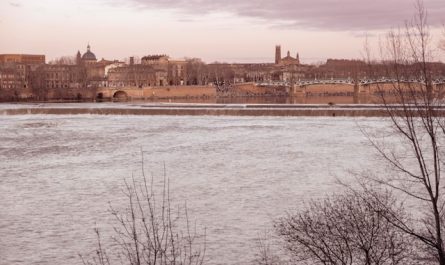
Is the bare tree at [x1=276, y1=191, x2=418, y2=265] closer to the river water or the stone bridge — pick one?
the river water

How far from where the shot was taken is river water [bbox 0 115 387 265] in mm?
10023

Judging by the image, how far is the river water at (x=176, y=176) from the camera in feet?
32.9

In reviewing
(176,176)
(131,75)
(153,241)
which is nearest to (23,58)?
(131,75)

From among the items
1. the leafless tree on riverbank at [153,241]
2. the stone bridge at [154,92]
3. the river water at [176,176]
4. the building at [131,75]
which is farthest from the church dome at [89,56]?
the leafless tree on riverbank at [153,241]

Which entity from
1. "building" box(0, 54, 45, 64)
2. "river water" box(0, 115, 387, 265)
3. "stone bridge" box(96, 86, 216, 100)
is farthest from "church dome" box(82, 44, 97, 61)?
"river water" box(0, 115, 387, 265)

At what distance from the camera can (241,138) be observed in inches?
1036

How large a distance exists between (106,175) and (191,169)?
82.7 inches

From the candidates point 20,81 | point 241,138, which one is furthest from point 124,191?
point 20,81

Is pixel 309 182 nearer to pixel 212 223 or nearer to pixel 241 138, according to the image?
pixel 212 223

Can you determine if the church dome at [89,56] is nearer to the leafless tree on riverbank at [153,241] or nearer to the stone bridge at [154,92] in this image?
the stone bridge at [154,92]

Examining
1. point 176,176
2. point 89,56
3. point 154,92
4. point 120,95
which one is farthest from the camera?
point 89,56

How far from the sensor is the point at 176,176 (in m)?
16.1

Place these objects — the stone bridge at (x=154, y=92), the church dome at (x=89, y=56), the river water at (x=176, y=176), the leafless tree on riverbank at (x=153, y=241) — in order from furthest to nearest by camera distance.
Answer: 1. the church dome at (x=89, y=56)
2. the stone bridge at (x=154, y=92)
3. the river water at (x=176, y=176)
4. the leafless tree on riverbank at (x=153, y=241)

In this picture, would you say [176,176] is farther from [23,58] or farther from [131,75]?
[23,58]
